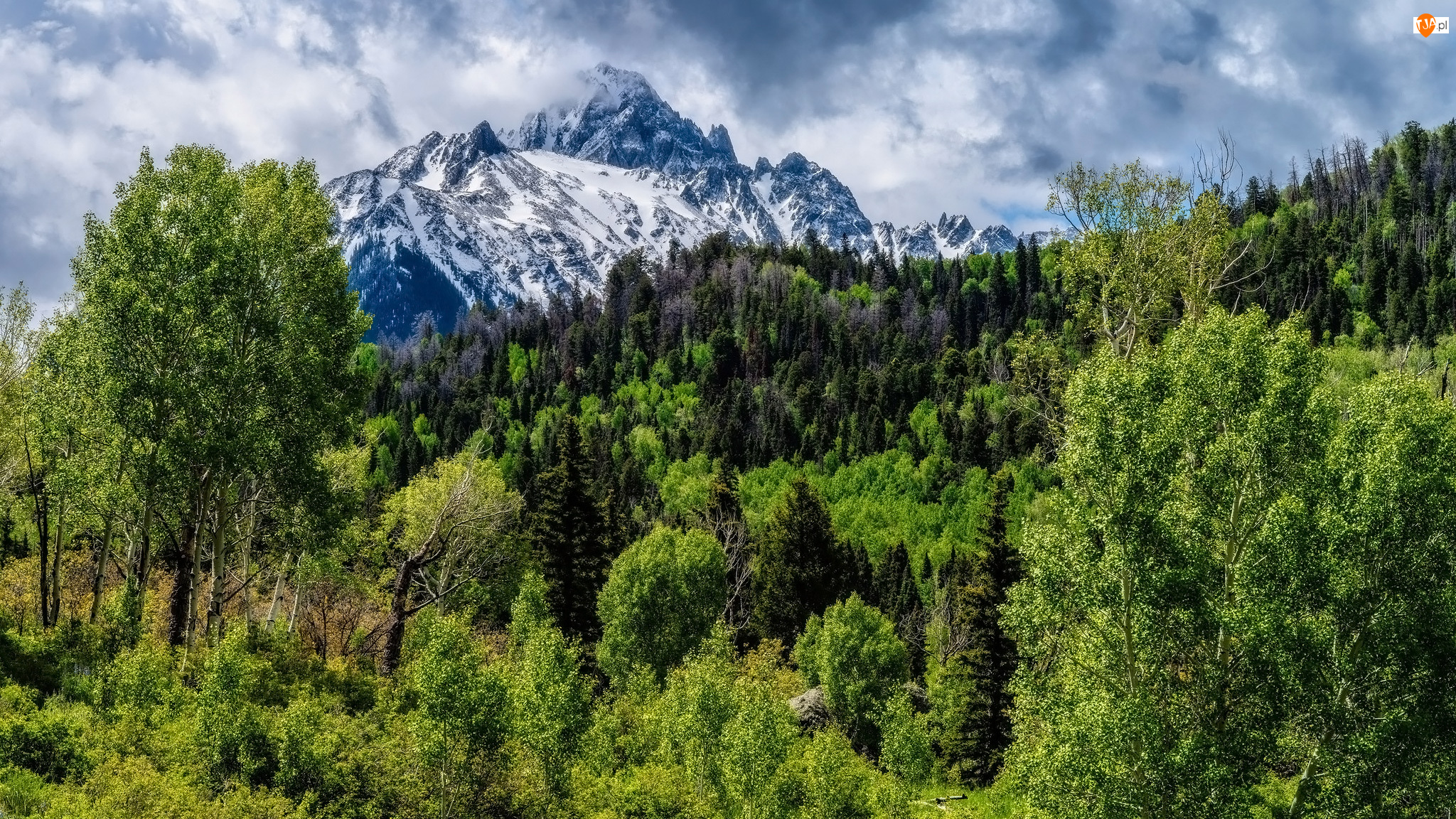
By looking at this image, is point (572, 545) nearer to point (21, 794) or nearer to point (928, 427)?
point (21, 794)

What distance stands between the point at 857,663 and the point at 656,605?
37.8 ft

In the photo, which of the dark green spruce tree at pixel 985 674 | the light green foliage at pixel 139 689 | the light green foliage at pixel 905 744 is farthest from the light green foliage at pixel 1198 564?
the dark green spruce tree at pixel 985 674

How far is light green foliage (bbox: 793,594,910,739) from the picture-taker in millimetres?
48938

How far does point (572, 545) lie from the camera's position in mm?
55219

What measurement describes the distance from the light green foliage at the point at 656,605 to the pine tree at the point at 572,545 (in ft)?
8.24

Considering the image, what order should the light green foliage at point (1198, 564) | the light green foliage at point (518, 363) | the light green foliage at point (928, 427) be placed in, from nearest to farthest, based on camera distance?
the light green foliage at point (1198, 564) < the light green foliage at point (928, 427) < the light green foliage at point (518, 363)

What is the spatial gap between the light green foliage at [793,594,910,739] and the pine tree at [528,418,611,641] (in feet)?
46.2

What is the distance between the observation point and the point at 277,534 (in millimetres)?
28281

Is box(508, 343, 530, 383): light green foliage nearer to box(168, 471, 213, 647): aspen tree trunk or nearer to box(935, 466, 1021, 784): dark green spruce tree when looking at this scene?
box(935, 466, 1021, 784): dark green spruce tree

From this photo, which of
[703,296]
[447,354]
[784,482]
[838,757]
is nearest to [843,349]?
[703,296]

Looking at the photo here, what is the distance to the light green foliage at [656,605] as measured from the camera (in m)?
50.8

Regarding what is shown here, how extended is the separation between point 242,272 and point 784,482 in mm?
101598

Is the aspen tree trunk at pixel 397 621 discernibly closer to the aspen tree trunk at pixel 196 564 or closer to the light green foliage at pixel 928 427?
the aspen tree trunk at pixel 196 564

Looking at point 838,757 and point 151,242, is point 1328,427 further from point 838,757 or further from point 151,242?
point 151,242
